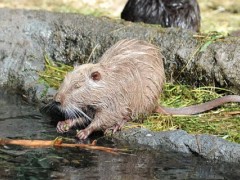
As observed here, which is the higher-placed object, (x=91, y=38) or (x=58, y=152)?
(x=91, y=38)

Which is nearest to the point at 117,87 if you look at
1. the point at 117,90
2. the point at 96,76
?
the point at 117,90

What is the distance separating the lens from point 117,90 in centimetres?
631

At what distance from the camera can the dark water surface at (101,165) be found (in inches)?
205

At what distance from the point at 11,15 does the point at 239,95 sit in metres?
2.64

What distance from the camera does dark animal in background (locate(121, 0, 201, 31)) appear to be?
885 centimetres

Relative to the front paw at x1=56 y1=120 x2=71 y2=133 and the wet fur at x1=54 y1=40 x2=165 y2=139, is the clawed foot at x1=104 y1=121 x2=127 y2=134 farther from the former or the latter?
the front paw at x1=56 y1=120 x2=71 y2=133

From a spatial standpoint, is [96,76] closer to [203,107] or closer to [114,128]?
[114,128]

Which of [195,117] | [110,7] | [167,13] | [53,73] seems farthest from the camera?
[110,7]

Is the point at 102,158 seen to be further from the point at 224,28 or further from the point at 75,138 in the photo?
the point at 224,28

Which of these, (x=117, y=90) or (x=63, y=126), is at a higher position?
(x=117, y=90)

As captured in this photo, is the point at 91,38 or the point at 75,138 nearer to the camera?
the point at 75,138

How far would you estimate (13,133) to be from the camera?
20.3 ft

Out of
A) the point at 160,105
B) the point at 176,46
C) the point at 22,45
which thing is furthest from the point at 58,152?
Result: the point at 22,45

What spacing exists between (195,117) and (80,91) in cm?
99
